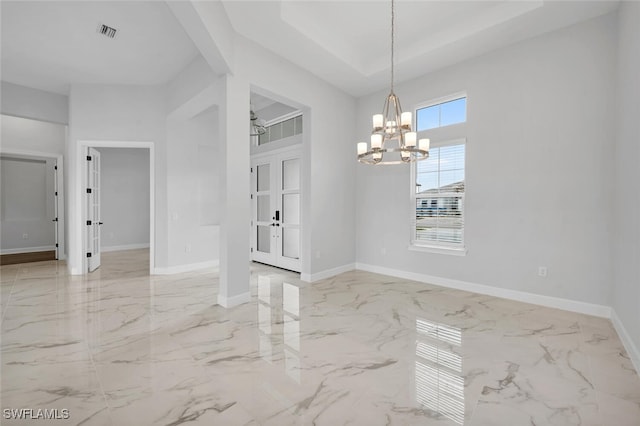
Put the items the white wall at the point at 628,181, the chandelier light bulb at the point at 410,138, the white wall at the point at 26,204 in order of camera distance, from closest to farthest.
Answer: the white wall at the point at 628,181 < the chandelier light bulb at the point at 410,138 < the white wall at the point at 26,204

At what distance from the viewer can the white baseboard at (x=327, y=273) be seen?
4.74 metres

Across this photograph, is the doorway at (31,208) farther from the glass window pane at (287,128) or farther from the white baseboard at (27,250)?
the glass window pane at (287,128)

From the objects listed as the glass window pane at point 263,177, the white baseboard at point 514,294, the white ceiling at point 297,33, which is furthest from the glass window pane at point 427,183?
the glass window pane at point 263,177

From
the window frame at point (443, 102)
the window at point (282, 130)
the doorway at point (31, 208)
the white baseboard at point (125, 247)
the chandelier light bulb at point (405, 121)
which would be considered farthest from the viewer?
the white baseboard at point (125, 247)

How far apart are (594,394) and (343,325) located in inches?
76.6

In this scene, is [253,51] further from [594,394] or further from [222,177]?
[594,394]

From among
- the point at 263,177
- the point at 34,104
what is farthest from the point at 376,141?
the point at 34,104

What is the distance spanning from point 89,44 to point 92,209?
2951 mm

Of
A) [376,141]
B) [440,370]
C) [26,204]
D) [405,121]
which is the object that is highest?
[405,121]

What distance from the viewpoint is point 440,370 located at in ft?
7.18

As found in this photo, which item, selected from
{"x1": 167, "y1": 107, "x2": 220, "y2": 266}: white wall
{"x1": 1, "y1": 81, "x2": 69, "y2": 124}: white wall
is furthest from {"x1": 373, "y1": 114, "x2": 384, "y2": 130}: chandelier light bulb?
{"x1": 1, "y1": 81, "x2": 69, "y2": 124}: white wall

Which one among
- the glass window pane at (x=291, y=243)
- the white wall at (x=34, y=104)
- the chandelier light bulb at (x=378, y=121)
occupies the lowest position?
the glass window pane at (x=291, y=243)

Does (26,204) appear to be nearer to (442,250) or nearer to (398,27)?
(398,27)

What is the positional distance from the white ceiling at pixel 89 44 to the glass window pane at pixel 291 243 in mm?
3313
